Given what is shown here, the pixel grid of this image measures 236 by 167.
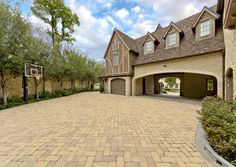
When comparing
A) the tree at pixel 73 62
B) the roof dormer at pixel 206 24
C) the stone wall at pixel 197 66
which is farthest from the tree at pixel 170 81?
the roof dormer at pixel 206 24

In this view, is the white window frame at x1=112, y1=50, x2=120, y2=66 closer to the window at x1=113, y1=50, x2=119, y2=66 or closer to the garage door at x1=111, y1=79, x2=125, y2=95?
the window at x1=113, y1=50, x2=119, y2=66

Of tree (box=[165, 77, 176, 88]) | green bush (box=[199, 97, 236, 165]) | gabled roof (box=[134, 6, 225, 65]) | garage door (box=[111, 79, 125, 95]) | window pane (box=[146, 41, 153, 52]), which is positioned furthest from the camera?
tree (box=[165, 77, 176, 88])

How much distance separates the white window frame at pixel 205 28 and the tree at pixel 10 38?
46.7 feet

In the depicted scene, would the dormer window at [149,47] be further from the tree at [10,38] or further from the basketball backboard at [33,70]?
the tree at [10,38]

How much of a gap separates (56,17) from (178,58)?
1798 centimetres

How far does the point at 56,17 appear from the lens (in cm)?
2012

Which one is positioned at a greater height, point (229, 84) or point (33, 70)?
point (33, 70)

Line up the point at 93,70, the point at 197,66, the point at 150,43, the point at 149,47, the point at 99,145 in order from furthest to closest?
1. the point at 93,70
2. the point at 149,47
3. the point at 150,43
4. the point at 197,66
5. the point at 99,145

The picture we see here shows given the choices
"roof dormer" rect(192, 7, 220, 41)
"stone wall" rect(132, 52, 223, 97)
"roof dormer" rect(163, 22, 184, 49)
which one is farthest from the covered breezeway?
"roof dormer" rect(192, 7, 220, 41)

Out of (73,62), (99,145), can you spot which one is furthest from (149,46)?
(99,145)

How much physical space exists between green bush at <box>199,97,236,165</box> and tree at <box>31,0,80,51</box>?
1785cm

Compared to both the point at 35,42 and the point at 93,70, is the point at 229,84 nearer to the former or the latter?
the point at 35,42

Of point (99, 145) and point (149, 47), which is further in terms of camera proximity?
point (149, 47)

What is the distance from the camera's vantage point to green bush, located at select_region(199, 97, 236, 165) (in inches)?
109
